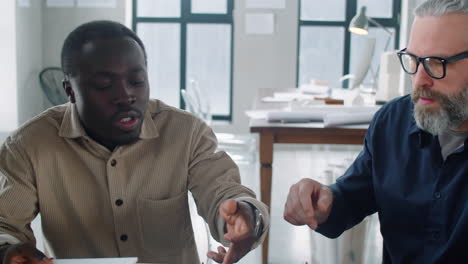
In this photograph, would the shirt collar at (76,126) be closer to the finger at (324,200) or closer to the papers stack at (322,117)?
the finger at (324,200)

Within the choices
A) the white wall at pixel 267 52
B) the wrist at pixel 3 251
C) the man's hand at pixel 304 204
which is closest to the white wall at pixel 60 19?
the white wall at pixel 267 52

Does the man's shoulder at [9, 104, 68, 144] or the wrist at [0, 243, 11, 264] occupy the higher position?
the man's shoulder at [9, 104, 68, 144]

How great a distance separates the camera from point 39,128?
4.00 ft

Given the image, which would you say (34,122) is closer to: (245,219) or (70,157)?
(70,157)

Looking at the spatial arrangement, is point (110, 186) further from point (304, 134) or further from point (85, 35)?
point (304, 134)

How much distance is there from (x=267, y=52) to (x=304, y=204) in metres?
5.65

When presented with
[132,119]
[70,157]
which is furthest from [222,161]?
[70,157]

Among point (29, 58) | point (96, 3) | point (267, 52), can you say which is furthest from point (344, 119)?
point (96, 3)

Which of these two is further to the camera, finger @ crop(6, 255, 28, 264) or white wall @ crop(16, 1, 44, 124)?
white wall @ crop(16, 1, 44, 124)

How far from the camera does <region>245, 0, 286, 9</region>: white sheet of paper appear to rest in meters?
6.64

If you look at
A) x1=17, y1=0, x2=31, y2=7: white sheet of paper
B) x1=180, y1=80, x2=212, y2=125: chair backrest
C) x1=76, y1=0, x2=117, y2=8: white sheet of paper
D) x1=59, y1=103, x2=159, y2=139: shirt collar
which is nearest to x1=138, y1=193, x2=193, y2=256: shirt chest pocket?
x1=59, y1=103, x2=159, y2=139: shirt collar

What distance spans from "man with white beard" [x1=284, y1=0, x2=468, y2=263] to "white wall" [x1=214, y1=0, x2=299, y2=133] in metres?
5.37

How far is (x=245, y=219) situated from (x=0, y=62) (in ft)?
18.0

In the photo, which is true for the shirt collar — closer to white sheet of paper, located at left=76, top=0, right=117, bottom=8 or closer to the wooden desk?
the wooden desk
